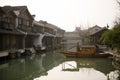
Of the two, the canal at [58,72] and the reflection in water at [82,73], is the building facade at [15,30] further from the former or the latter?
the reflection in water at [82,73]

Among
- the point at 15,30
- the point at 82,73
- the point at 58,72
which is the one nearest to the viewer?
the point at 82,73

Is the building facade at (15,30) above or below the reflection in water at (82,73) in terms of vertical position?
above

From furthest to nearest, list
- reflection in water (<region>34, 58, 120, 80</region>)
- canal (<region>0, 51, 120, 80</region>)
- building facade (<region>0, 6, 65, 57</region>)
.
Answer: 1. building facade (<region>0, 6, 65, 57</region>)
2. canal (<region>0, 51, 120, 80</region>)
3. reflection in water (<region>34, 58, 120, 80</region>)

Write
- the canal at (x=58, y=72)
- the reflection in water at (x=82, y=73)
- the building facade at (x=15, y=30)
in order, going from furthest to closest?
the building facade at (x=15, y=30) < the canal at (x=58, y=72) < the reflection in water at (x=82, y=73)

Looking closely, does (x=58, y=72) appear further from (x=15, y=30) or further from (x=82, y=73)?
(x=15, y=30)

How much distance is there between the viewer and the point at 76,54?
1126 inches

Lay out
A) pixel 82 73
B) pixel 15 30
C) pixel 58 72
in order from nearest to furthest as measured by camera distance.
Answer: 1. pixel 82 73
2. pixel 58 72
3. pixel 15 30

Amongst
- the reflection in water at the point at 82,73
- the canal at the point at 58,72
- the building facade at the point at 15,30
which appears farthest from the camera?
the building facade at the point at 15,30

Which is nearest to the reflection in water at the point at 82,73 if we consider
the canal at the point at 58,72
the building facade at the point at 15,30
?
the canal at the point at 58,72

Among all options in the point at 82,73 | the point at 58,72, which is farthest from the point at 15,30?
the point at 82,73

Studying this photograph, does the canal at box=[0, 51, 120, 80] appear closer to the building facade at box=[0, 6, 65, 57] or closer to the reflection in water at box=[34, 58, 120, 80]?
the reflection in water at box=[34, 58, 120, 80]

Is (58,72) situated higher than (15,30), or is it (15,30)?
(15,30)

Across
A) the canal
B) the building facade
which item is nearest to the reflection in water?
the canal

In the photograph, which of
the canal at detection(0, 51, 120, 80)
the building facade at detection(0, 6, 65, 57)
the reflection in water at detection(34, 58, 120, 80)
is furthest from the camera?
the building facade at detection(0, 6, 65, 57)
